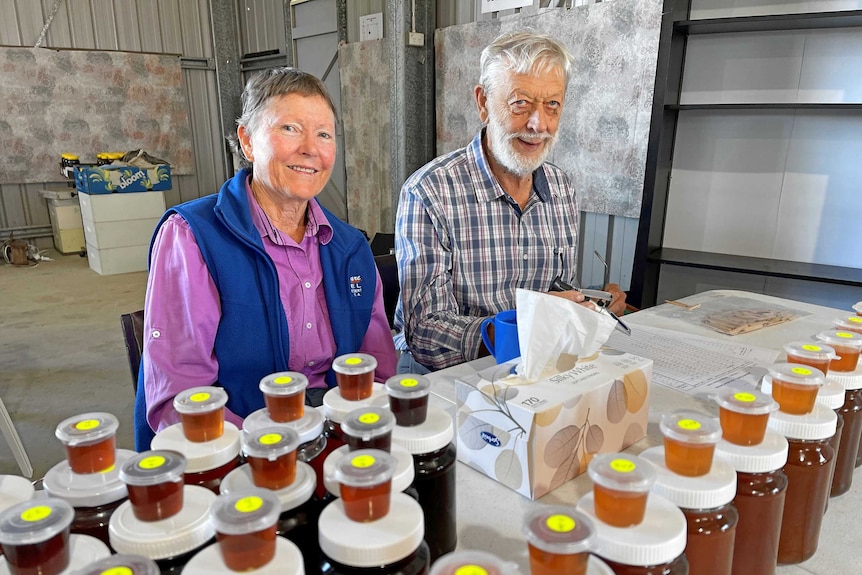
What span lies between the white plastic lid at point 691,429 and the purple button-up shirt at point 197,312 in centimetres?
83

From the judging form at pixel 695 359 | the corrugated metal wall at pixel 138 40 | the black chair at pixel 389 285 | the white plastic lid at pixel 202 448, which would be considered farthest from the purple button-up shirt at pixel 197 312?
the corrugated metal wall at pixel 138 40

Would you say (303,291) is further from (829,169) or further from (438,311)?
(829,169)

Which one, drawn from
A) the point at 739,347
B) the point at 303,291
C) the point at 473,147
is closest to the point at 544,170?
the point at 473,147

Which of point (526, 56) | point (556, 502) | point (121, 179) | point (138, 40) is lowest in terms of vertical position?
point (556, 502)

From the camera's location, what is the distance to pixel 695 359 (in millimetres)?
1315

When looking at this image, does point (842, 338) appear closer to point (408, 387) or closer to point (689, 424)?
point (689, 424)

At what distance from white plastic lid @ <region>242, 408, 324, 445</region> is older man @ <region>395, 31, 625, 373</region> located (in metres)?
0.81

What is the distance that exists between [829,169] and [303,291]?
103 inches

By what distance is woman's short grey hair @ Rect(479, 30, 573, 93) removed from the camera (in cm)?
157

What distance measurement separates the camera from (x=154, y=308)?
123cm

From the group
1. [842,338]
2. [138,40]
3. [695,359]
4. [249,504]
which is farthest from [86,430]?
[138,40]

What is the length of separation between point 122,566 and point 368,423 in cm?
24

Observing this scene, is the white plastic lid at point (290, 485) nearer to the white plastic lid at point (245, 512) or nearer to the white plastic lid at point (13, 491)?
the white plastic lid at point (245, 512)

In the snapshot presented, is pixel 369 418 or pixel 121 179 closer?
pixel 369 418
